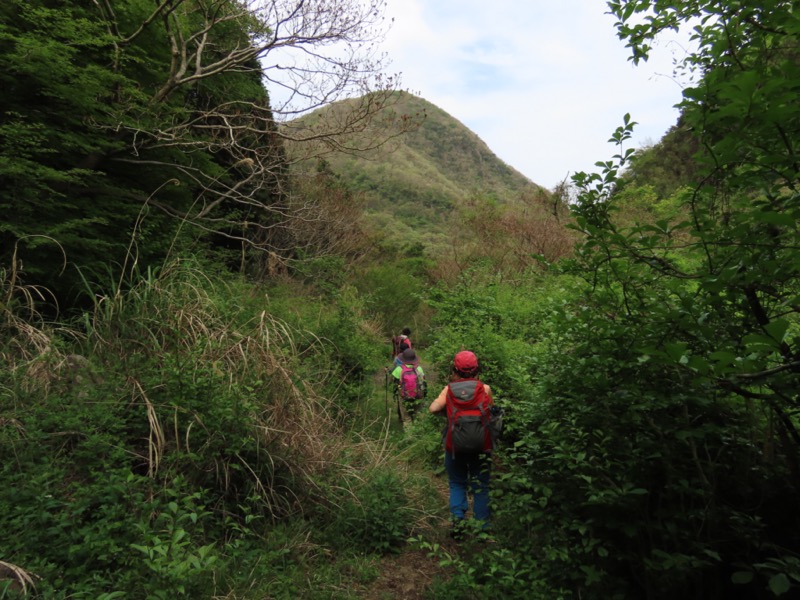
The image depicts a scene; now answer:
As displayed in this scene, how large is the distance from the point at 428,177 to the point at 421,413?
7274 cm

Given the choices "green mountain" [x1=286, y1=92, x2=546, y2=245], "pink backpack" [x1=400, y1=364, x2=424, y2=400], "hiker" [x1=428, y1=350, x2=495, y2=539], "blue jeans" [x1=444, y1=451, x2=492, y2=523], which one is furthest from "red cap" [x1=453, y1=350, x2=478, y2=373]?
"green mountain" [x1=286, y1=92, x2=546, y2=245]

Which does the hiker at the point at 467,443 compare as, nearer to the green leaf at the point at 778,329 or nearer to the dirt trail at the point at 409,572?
the dirt trail at the point at 409,572

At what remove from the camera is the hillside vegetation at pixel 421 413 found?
197 centimetres

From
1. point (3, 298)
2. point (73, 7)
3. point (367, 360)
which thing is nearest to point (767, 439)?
point (3, 298)

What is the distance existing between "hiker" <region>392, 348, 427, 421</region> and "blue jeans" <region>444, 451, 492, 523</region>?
3381mm

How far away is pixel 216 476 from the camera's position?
3607mm

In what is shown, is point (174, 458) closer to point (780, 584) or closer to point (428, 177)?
point (780, 584)

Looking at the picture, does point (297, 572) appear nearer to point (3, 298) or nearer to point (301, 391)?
point (301, 391)

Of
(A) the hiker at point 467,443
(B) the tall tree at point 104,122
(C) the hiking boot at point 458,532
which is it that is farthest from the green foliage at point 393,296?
(C) the hiking boot at point 458,532

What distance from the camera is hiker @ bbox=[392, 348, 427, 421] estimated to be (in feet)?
24.6

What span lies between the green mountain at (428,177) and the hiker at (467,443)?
5717 millimetres

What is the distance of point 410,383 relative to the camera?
752 cm

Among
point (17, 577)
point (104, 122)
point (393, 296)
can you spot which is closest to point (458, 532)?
point (17, 577)

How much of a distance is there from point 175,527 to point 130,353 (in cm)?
176
